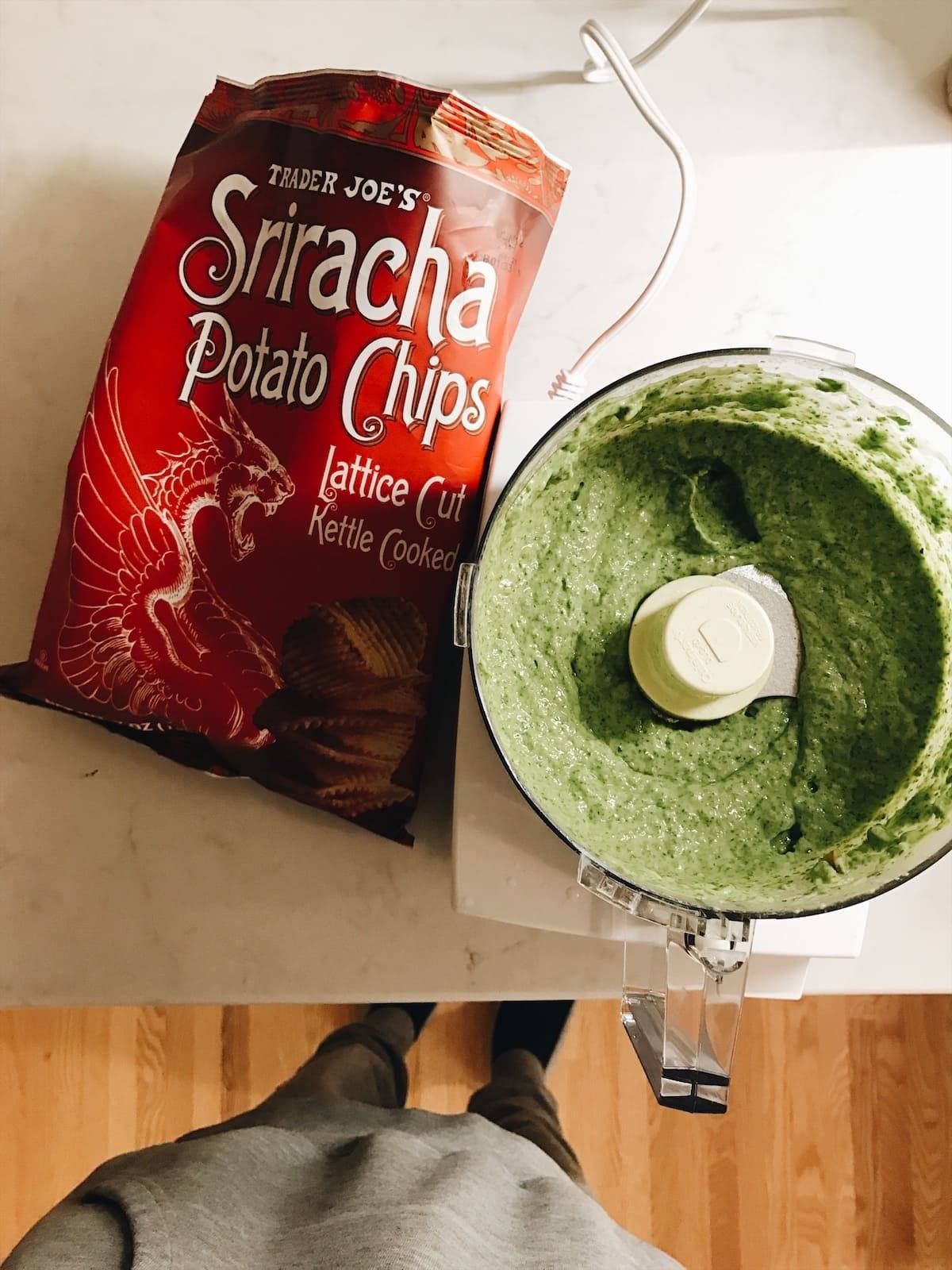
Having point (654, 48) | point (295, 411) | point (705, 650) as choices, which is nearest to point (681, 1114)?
point (705, 650)

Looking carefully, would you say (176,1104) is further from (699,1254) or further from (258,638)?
(258,638)

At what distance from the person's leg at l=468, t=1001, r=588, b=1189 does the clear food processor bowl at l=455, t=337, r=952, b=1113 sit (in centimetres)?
57

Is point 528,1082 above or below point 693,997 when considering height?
below

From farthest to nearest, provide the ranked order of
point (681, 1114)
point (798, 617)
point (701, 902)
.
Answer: point (681, 1114)
point (798, 617)
point (701, 902)

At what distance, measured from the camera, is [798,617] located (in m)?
0.60

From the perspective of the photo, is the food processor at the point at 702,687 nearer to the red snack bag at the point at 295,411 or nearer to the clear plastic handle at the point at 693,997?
the clear plastic handle at the point at 693,997

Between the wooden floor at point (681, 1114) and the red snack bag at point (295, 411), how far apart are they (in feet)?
2.57

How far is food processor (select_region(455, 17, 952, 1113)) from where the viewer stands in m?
0.50

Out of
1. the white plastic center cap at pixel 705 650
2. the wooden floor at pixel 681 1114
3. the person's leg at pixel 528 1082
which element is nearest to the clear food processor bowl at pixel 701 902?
the white plastic center cap at pixel 705 650

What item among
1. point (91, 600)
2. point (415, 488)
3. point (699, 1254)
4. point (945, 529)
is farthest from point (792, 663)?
point (699, 1254)

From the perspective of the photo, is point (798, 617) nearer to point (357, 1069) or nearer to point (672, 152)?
point (672, 152)

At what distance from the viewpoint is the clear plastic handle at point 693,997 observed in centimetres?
51

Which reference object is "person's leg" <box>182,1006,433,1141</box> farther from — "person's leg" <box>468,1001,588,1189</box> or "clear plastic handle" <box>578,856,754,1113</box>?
"clear plastic handle" <box>578,856,754,1113</box>

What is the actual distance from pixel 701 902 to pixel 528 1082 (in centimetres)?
78
